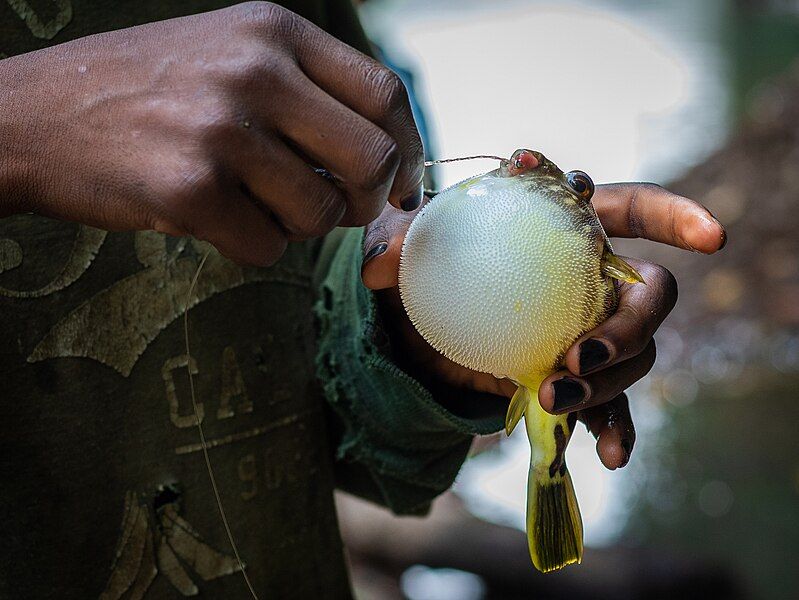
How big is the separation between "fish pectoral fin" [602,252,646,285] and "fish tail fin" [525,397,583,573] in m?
0.13

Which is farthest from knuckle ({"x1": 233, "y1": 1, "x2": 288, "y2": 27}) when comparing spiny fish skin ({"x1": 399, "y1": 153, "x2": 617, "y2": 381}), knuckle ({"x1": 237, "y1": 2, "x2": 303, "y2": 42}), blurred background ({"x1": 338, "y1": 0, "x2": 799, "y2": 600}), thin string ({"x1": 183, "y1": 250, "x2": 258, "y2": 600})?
blurred background ({"x1": 338, "y1": 0, "x2": 799, "y2": 600})

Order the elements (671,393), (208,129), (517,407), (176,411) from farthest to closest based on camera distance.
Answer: (671,393) → (176,411) → (517,407) → (208,129)

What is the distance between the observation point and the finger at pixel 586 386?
0.78 m

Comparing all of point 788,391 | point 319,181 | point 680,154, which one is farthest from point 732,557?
point 680,154

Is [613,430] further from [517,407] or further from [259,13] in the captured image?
[259,13]

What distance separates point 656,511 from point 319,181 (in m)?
2.42

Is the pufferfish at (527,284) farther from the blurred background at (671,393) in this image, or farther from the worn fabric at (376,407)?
the blurred background at (671,393)

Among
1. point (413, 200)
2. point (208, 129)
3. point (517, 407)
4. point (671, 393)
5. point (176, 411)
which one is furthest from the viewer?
point (671, 393)

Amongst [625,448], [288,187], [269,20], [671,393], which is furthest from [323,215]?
[671,393]

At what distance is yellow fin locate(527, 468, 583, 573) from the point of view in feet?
2.73

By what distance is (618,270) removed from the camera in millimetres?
812

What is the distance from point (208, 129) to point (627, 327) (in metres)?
0.39

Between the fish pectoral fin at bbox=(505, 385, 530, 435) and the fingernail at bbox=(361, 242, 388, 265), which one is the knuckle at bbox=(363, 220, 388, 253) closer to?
the fingernail at bbox=(361, 242, 388, 265)

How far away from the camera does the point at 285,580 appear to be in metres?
1.07
